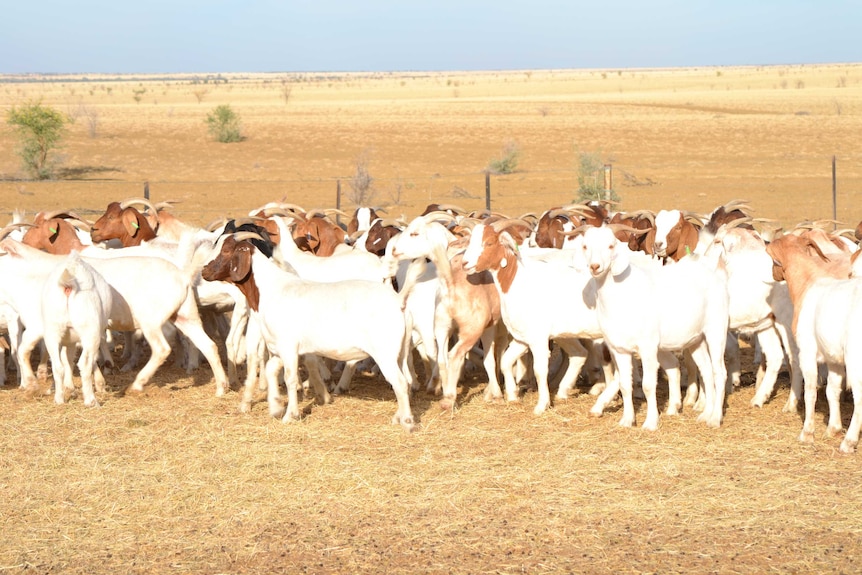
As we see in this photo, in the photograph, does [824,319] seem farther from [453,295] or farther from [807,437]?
[453,295]

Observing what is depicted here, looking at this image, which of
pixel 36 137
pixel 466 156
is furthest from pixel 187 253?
pixel 466 156

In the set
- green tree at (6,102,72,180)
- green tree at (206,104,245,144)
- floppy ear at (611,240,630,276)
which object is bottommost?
floppy ear at (611,240,630,276)

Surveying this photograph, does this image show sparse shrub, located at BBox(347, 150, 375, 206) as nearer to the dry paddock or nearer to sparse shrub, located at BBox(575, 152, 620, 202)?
sparse shrub, located at BBox(575, 152, 620, 202)

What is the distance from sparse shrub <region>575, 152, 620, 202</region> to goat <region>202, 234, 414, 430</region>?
13621 millimetres

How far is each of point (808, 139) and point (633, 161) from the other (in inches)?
370

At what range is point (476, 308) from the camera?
31.3ft

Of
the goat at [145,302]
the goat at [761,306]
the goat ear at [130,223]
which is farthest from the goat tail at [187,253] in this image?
the goat at [761,306]

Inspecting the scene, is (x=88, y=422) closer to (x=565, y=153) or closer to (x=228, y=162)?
(x=228, y=162)

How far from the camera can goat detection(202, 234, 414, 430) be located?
841 cm

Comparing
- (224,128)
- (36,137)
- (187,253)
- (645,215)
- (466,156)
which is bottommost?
(187,253)

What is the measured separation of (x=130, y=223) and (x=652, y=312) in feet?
22.7

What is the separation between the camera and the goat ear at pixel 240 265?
918 centimetres

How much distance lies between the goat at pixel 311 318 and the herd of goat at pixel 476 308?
15mm

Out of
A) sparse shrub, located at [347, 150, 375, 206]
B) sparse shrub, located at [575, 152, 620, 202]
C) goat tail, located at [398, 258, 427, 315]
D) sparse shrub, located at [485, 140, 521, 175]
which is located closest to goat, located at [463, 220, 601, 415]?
goat tail, located at [398, 258, 427, 315]
